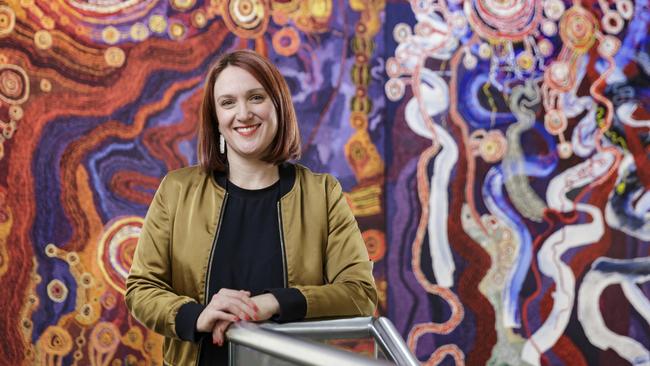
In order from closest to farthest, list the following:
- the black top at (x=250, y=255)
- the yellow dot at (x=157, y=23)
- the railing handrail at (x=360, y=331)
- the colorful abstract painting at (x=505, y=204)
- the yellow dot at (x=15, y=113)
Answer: the railing handrail at (x=360, y=331) → the black top at (x=250, y=255) → the yellow dot at (x=15, y=113) → the yellow dot at (x=157, y=23) → the colorful abstract painting at (x=505, y=204)

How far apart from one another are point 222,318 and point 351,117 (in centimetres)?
192

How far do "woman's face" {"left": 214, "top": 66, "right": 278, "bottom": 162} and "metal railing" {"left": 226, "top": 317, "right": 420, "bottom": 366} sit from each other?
44cm

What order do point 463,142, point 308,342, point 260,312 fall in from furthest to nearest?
1. point 463,142
2. point 260,312
3. point 308,342

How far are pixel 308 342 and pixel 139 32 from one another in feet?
7.62

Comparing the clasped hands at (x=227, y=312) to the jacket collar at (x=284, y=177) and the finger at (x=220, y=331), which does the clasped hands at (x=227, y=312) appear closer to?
the finger at (x=220, y=331)

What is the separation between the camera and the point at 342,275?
145cm

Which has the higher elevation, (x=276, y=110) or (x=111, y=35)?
(x=111, y=35)

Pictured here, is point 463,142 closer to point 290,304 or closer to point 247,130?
point 247,130

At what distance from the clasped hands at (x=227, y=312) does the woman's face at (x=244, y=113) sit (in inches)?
12.5

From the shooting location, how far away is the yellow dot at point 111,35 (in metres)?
2.93

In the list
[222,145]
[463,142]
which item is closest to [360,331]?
[222,145]

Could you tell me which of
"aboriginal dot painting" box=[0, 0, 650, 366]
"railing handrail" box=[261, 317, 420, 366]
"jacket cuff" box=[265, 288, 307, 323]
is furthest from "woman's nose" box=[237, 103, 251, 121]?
"aboriginal dot painting" box=[0, 0, 650, 366]

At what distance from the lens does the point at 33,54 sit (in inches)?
113

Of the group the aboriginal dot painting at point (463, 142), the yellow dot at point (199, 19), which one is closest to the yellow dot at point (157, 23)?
the aboriginal dot painting at point (463, 142)
